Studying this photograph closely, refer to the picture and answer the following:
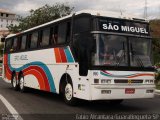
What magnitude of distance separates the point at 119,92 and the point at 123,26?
2.18 metres

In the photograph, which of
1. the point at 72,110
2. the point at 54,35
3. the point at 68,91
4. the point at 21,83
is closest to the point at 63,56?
the point at 68,91

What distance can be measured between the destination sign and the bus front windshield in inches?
8.5

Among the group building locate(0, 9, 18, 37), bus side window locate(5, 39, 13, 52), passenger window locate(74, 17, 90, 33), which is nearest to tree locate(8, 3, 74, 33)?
bus side window locate(5, 39, 13, 52)

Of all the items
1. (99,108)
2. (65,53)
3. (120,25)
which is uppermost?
(120,25)

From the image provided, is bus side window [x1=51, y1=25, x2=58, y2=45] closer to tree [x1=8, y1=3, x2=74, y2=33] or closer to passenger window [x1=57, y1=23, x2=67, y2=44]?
passenger window [x1=57, y1=23, x2=67, y2=44]

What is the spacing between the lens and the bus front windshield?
11984 millimetres

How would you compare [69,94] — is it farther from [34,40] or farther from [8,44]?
[8,44]

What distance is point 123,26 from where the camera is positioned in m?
12.7

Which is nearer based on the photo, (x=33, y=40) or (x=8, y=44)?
(x=33, y=40)

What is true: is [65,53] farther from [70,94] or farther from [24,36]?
[24,36]

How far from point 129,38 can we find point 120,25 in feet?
1.69

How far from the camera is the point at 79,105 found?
1374 cm

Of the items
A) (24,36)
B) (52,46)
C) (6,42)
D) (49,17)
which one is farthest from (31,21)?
(52,46)

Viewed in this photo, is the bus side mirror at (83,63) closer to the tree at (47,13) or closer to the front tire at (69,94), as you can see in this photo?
the front tire at (69,94)
